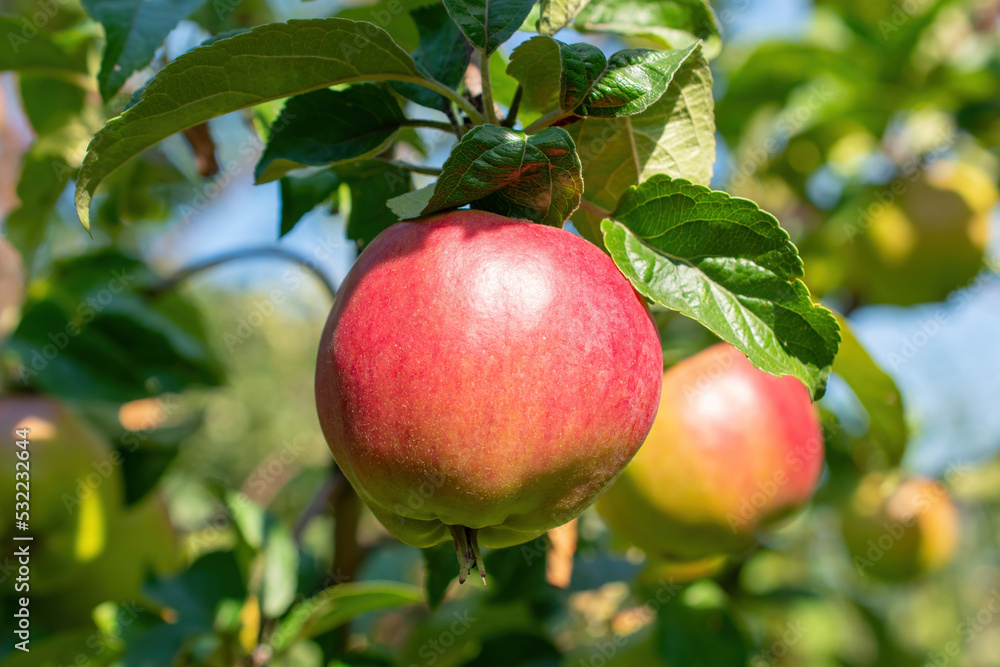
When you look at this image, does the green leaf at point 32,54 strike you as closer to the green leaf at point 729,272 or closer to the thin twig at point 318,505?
the thin twig at point 318,505

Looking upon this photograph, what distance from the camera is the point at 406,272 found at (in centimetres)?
53

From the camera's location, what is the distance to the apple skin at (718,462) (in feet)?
3.08

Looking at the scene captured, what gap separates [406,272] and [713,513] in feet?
1.88

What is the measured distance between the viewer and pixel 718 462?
93cm

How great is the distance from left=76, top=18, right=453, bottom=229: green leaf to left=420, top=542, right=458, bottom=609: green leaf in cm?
44

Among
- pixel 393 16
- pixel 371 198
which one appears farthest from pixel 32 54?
pixel 371 198

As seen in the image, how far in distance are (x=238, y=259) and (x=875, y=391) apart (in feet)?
3.24

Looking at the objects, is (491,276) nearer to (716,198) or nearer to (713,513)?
(716,198)

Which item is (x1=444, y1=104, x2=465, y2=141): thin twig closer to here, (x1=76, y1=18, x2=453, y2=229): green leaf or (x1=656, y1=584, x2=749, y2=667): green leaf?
(x1=76, y1=18, x2=453, y2=229): green leaf

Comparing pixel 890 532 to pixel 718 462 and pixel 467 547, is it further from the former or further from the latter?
pixel 467 547

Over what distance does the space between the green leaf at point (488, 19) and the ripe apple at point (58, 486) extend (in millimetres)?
968

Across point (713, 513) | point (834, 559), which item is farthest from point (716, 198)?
point (834, 559)

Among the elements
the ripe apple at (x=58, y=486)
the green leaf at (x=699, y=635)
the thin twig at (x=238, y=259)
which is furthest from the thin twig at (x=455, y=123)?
the ripe apple at (x=58, y=486)

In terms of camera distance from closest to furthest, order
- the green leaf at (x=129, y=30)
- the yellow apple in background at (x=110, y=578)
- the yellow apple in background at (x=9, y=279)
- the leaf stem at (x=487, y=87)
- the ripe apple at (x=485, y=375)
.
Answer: the ripe apple at (x=485, y=375), the leaf stem at (x=487, y=87), the green leaf at (x=129, y=30), the yellow apple in background at (x=110, y=578), the yellow apple in background at (x=9, y=279)
